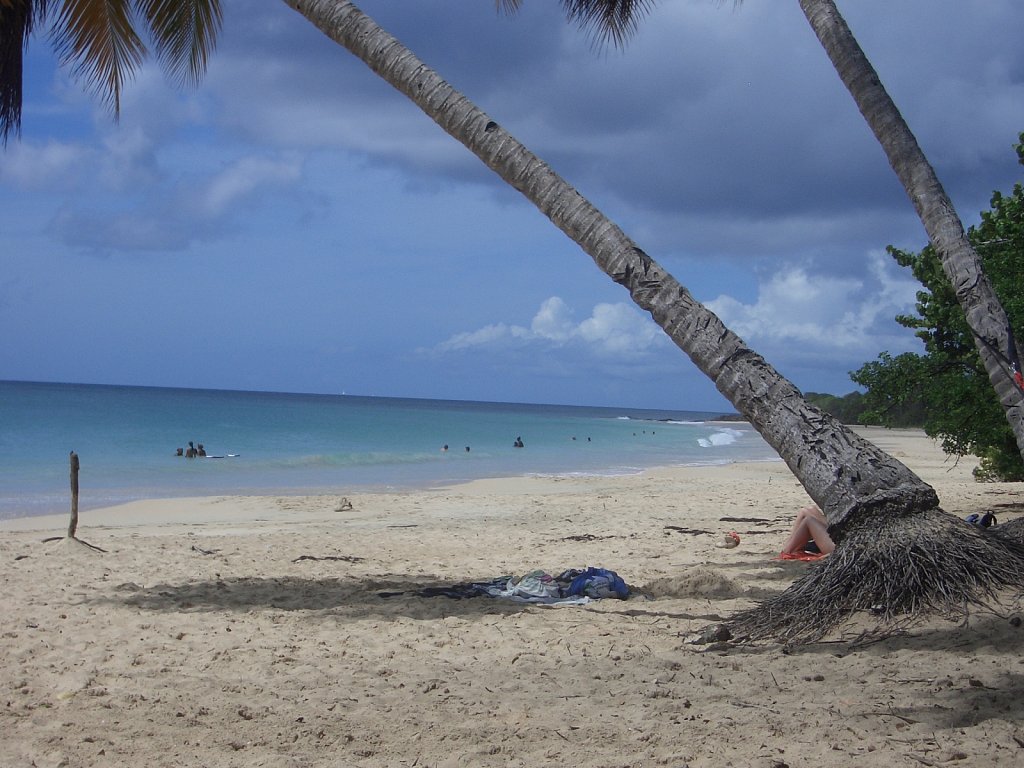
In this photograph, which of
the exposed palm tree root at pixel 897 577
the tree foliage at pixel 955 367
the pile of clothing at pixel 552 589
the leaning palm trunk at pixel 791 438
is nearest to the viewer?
A: the exposed palm tree root at pixel 897 577

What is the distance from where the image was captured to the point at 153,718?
13.4 ft

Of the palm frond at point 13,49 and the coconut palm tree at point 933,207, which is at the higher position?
the palm frond at point 13,49

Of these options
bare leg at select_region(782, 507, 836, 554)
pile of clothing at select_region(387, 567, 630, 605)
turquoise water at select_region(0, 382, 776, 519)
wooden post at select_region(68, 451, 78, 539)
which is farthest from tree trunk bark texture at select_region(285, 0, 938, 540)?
turquoise water at select_region(0, 382, 776, 519)

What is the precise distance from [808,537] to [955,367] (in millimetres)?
2955

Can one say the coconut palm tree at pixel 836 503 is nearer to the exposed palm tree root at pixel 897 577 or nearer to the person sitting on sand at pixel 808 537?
the exposed palm tree root at pixel 897 577

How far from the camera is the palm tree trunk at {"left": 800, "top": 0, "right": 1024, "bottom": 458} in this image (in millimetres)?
5703

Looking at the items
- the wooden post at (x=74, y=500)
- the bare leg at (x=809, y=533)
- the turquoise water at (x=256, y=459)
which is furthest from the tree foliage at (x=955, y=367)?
the turquoise water at (x=256, y=459)

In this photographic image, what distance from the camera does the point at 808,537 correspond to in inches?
312

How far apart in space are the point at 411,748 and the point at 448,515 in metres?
9.68

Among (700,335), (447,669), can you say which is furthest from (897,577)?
(447,669)

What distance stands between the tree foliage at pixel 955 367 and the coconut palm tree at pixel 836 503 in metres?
4.44

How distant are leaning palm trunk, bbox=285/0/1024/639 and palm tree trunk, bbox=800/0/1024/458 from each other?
3.98ft

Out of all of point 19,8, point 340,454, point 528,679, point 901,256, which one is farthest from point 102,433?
point 528,679

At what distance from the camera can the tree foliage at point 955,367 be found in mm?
8969
